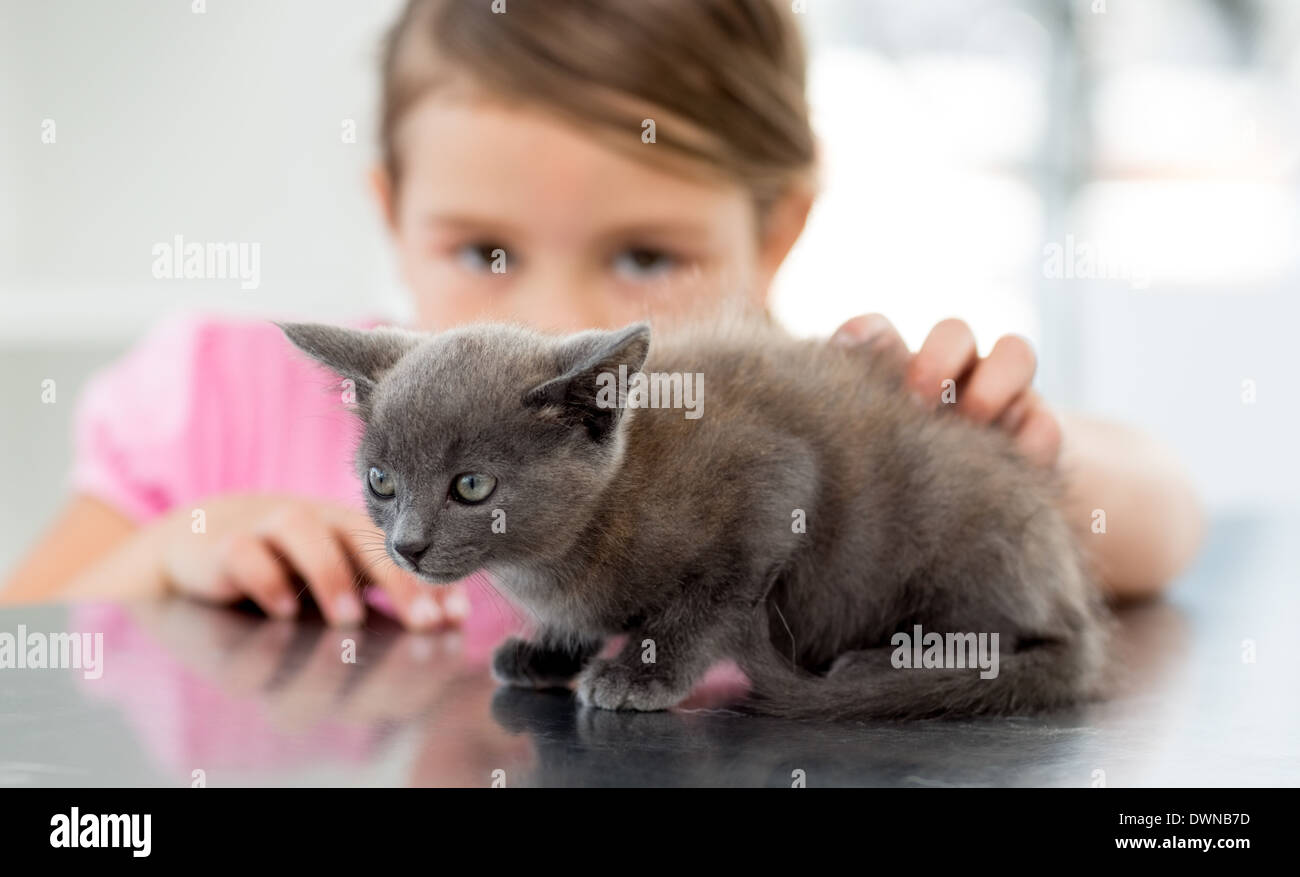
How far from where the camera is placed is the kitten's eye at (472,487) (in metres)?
0.96

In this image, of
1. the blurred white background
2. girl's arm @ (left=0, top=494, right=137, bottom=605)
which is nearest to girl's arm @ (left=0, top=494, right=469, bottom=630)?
girl's arm @ (left=0, top=494, right=137, bottom=605)

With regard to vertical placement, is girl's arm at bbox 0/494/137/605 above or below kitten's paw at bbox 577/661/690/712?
above

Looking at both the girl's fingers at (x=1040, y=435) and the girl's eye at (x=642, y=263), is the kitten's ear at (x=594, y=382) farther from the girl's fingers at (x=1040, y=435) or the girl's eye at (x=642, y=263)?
the girl's eye at (x=642, y=263)

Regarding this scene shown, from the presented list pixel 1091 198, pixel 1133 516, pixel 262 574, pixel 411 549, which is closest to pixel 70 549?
pixel 262 574

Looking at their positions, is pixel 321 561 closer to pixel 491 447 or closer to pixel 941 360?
pixel 491 447

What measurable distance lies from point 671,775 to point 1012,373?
0.73 meters

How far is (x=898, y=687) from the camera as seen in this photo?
1.03m

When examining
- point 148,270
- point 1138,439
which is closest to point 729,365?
point 1138,439

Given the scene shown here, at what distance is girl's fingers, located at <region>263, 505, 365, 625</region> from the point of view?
5.25 ft

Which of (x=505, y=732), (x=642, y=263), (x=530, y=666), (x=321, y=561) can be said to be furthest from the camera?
(x=642, y=263)

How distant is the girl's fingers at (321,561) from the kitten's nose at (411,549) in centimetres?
63

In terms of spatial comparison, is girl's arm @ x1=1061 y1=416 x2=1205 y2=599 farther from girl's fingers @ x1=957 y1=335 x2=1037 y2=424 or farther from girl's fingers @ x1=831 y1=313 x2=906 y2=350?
girl's fingers @ x1=831 y1=313 x2=906 y2=350

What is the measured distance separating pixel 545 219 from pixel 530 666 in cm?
102

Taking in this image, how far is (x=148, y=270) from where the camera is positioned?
419cm
